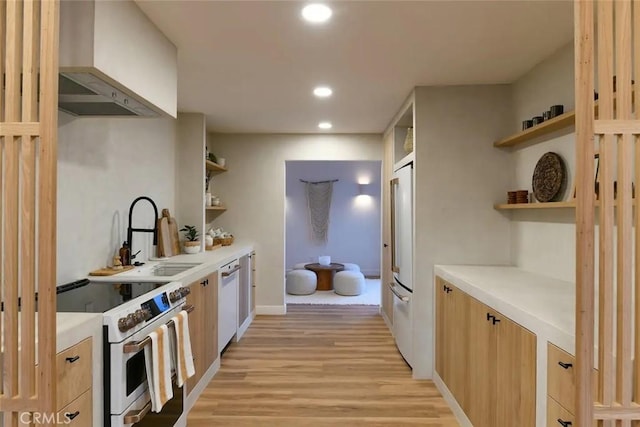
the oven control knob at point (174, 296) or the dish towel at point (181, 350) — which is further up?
the oven control knob at point (174, 296)

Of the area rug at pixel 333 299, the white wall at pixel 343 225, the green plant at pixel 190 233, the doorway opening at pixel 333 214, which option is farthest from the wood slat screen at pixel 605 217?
the white wall at pixel 343 225

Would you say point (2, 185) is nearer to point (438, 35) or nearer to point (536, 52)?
point (438, 35)

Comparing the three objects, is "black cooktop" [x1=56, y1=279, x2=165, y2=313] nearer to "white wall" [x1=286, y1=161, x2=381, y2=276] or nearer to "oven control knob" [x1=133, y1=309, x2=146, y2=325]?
"oven control knob" [x1=133, y1=309, x2=146, y2=325]

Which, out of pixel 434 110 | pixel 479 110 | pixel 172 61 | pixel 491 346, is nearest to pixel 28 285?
pixel 172 61

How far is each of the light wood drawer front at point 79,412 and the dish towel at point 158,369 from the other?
31 cm

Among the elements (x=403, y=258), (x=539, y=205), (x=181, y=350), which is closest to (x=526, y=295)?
(x=539, y=205)

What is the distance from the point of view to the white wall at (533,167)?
2412 millimetres

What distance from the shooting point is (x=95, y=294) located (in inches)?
81.8

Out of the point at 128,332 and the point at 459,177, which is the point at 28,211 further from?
the point at 459,177

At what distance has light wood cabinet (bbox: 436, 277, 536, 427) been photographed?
1728 millimetres

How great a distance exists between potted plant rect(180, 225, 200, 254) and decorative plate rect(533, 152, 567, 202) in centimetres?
310

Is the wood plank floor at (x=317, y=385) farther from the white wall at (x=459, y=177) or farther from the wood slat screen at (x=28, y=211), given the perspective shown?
the wood slat screen at (x=28, y=211)

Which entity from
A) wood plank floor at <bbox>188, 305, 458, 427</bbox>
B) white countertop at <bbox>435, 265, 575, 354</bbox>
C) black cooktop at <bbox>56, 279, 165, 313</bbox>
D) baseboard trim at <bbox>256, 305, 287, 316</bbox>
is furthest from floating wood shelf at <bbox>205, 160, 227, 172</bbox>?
white countertop at <bbox>435, 265, 575, 354</bbox>

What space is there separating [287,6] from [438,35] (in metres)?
0.91
